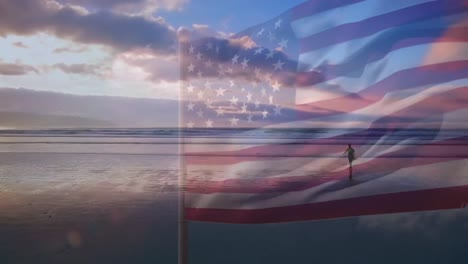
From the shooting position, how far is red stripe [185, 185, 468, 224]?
4457 millimetres

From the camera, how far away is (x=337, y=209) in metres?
4.60

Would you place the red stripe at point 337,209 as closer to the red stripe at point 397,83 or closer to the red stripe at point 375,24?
the red stripe at point 397,83

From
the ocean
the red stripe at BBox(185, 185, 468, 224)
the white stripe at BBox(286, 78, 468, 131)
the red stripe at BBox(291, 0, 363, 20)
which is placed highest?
the red stripe at BBox(291, 0, 363, 20)

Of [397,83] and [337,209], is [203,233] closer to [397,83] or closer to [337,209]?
[337,209]

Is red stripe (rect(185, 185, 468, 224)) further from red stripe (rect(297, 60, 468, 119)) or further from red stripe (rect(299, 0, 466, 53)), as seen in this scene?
red stripe (rect(299, 0, 466, 53))

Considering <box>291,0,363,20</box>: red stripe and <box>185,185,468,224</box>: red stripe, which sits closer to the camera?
<box>185,185,468,224</box>: red stripe

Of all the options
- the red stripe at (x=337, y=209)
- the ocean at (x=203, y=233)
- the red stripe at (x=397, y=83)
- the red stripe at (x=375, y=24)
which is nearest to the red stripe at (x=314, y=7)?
the red stripe at (x=375, y=24)

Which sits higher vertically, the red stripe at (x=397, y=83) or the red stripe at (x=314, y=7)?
the red stripe at (x=314, y=7)

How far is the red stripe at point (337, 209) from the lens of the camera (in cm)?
446

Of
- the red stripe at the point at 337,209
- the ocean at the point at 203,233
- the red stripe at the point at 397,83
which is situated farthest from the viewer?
the ocean at the point at 203,233

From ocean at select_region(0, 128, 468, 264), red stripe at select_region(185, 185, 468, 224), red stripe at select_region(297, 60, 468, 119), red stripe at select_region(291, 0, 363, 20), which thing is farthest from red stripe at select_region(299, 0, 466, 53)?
red stripe at select_region(185, 185, 468, 224)

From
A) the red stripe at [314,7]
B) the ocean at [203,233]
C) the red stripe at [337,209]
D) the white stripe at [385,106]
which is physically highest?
the red stripe at [314,7]

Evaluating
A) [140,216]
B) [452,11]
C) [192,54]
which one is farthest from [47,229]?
[452,11]

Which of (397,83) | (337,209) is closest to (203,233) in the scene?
(337,209)
